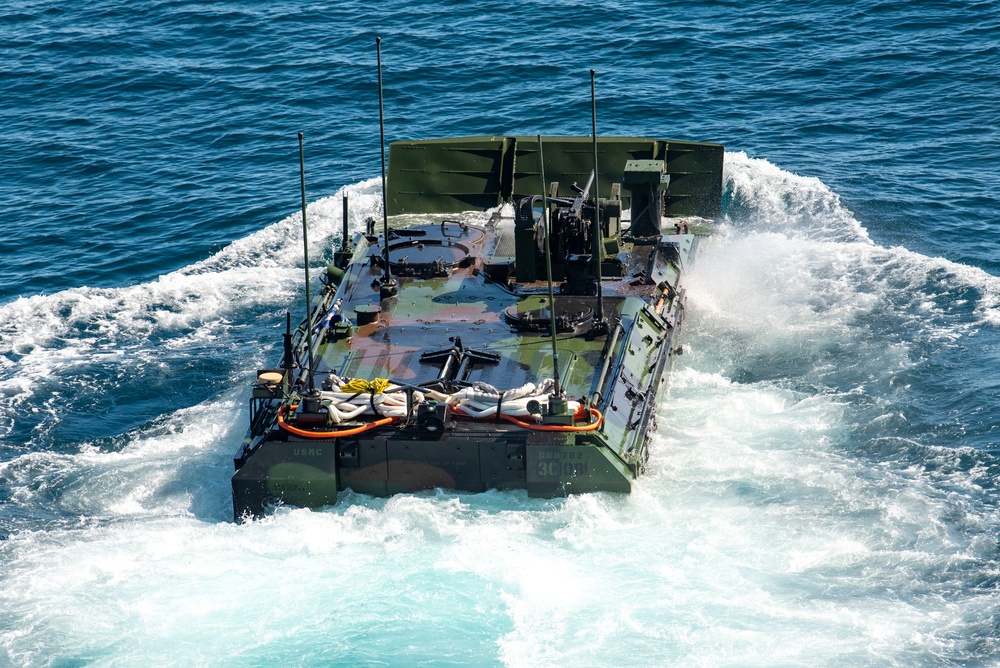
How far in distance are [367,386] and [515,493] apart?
7.91ft

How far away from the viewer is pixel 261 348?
25.0 meters

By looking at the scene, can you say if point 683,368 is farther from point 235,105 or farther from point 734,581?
point 235,105

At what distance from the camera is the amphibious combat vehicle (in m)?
17.9

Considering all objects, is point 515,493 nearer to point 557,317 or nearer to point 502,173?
point 557,317

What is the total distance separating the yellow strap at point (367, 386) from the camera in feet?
61.1

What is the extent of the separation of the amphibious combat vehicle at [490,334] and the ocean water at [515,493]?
21.7 inches

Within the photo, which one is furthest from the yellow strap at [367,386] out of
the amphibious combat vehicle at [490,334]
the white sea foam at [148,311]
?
the white sea foam at [148,311]

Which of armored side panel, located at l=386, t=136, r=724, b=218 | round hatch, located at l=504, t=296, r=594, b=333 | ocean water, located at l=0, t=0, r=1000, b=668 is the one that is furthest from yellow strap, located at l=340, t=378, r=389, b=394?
armored side panel, located at l=386, t=136, r=724, b=218

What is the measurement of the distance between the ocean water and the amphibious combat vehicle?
21.7 inches

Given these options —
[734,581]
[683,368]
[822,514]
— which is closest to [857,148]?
[683,368]

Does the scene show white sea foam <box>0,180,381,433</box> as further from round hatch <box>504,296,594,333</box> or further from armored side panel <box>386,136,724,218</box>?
round hatch <box>504,296,594,333</box>

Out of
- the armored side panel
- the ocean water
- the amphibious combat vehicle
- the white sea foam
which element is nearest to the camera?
the ocean water

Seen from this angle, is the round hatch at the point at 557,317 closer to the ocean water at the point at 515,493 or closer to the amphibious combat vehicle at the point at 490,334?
the amphibious combat vehicle at the point at 490,334

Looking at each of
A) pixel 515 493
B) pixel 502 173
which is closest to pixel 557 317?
pixel 515 493
